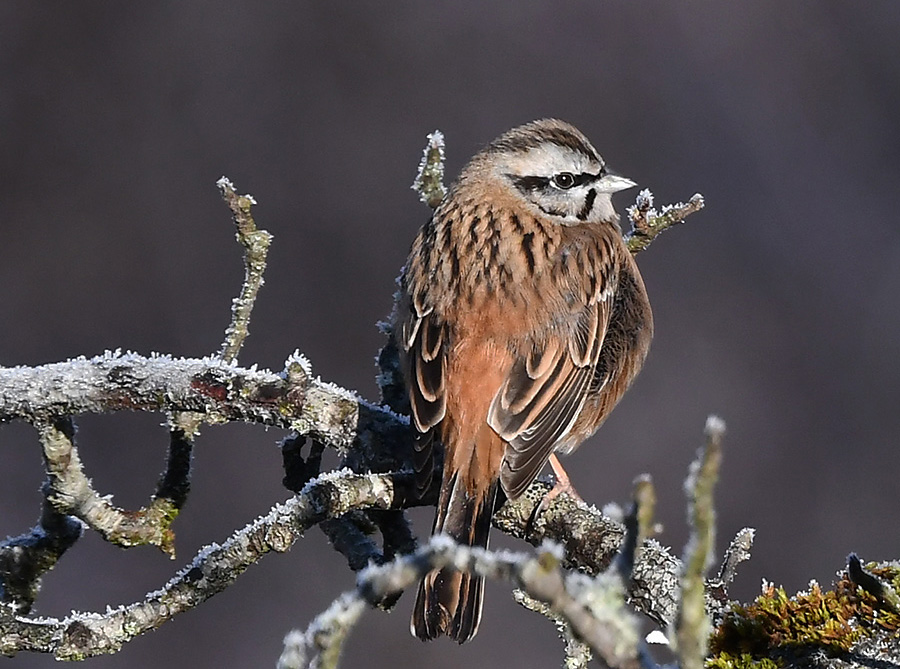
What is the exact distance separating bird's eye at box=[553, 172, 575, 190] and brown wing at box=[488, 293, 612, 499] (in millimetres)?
452

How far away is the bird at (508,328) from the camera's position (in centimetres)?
284

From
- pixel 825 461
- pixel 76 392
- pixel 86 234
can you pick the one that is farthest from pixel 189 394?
pixel 86 234

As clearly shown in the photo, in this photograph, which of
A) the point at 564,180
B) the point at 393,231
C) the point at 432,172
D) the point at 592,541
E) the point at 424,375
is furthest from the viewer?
the point at 393,231

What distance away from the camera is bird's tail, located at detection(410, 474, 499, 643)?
262cm

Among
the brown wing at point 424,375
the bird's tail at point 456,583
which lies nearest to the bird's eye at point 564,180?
the brown wing at point 424,375

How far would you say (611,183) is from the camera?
12.4ft

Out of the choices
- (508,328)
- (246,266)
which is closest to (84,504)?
(246,266)

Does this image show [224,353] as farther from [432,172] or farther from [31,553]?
[432,172]

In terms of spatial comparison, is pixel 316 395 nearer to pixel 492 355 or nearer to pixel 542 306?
pixel 492 355

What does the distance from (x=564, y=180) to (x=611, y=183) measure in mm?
148

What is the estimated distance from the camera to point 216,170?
7.83m

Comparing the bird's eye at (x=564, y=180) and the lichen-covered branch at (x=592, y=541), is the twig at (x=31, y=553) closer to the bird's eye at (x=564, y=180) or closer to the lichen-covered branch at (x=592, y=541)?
the lichen-covered branch at (x=592, y=541)

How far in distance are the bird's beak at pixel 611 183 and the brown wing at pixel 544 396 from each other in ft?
1.51

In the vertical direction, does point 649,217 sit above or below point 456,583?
above
